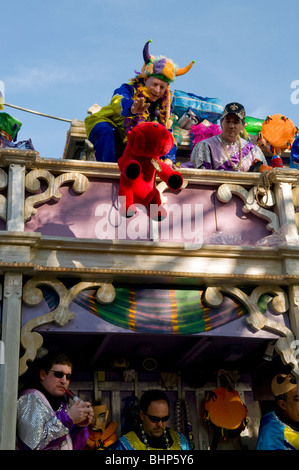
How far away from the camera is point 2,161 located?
290 inches

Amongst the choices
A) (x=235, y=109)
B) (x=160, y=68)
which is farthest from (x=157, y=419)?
(x=160, y=68)

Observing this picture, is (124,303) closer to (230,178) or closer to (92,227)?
(92,227)

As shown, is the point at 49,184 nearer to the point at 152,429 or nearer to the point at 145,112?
the point at 145,112

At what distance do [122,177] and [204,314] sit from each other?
1388mm

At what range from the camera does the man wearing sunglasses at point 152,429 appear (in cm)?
745

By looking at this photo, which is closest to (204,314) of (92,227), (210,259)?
(210,259)

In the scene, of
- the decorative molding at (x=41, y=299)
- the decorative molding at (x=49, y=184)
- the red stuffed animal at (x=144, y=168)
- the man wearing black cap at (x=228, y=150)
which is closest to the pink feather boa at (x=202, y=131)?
the man wearing black cap at (x=228, y=150)

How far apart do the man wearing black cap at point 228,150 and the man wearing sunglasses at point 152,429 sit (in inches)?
94.1

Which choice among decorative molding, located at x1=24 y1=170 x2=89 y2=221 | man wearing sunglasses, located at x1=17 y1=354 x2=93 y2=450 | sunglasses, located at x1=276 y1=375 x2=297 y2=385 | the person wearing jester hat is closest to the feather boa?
the person wearing jester hat

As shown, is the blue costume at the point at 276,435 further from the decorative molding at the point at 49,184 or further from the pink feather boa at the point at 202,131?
the pink feather boa at the point at 202,131

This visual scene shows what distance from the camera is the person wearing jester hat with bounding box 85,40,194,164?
8273 millimetres

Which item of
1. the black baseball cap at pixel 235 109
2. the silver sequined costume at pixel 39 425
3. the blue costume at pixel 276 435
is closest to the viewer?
the silver sequined costume at pixel 39 425

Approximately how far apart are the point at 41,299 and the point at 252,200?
2208 millimetres
